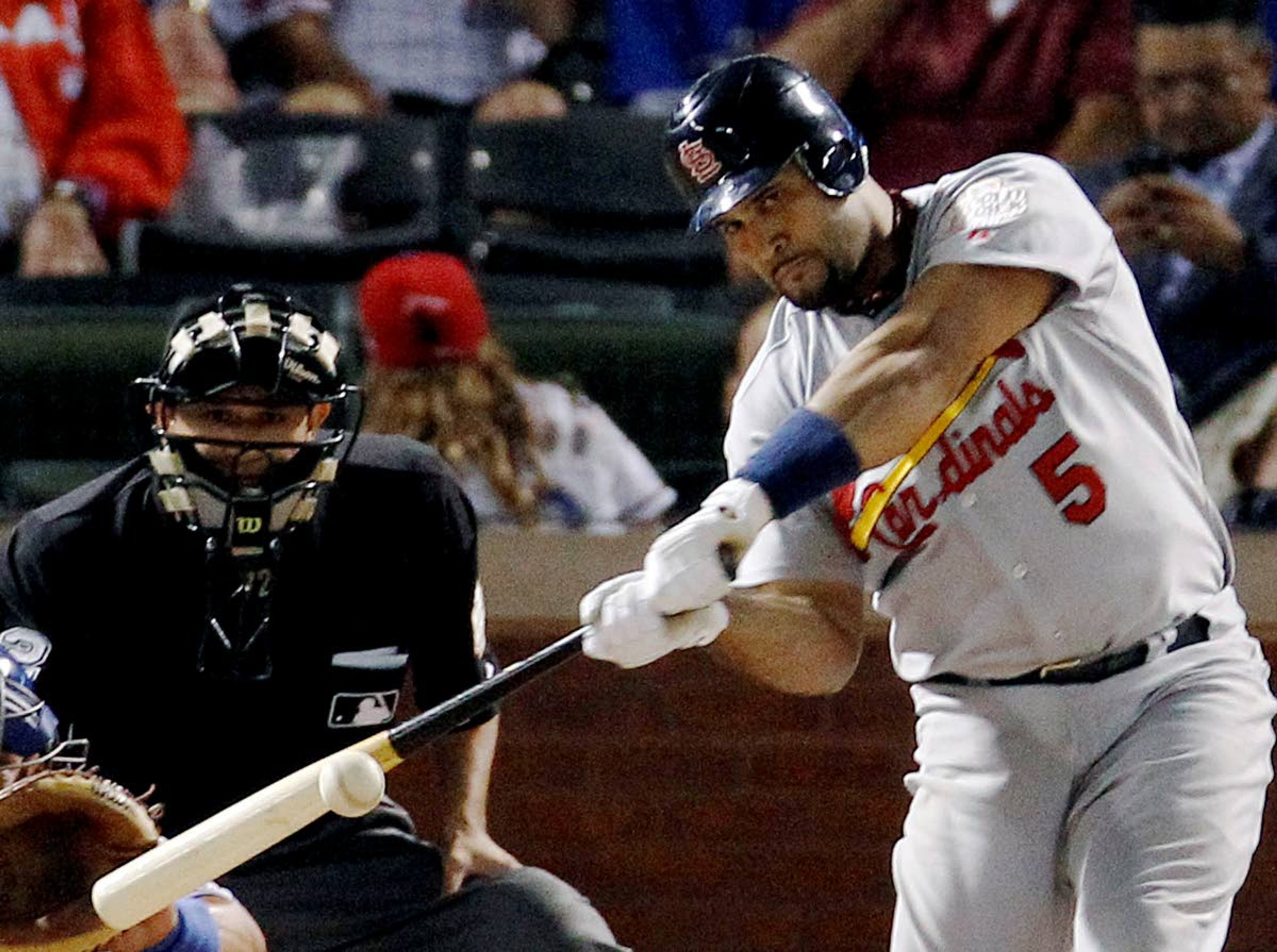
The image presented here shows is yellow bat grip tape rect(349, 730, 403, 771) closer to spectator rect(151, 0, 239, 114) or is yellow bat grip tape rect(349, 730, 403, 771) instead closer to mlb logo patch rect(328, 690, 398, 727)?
mlb logo patch rect(328, 690, 398, 727)

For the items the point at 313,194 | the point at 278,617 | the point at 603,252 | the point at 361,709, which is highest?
the point at 278,617

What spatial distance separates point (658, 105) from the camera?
6008 mm

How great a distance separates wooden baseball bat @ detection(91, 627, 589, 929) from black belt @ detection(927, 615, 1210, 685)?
0.63 m

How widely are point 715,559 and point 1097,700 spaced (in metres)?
0.61

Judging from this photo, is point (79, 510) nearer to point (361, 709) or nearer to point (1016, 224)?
point (361, 709)

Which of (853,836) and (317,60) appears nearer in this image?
(853,836)

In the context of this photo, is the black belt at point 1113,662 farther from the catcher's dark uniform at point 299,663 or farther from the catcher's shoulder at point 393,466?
the catcher's shoulder at point 393,466

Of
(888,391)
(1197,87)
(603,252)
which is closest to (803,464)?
(888,391)

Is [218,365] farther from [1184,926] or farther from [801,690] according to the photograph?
[1184,926]

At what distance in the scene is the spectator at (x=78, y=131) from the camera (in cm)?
552

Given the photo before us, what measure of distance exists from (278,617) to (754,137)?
924 mm

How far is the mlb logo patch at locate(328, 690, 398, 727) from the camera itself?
3.26 meters

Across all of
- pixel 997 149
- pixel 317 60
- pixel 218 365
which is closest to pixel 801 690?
pixel 218 365

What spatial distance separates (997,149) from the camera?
5609 mm
